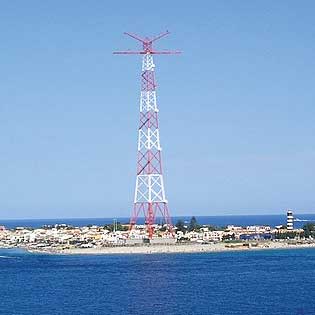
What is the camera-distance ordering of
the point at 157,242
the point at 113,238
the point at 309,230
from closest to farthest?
the point at 157,242, the point at 113,238, the point at 309,230

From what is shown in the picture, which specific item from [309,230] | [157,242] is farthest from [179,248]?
[309,230]

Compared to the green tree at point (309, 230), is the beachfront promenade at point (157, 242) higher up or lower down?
lower down

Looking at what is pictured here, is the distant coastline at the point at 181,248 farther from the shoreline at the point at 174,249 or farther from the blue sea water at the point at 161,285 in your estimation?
the blue sea water at the point at 161,285

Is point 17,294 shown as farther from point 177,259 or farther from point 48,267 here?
point 177,259

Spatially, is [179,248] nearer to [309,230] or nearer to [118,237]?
[118,237]

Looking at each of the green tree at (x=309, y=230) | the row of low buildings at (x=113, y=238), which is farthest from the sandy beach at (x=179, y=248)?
the green tree at (x=309, y=230)
